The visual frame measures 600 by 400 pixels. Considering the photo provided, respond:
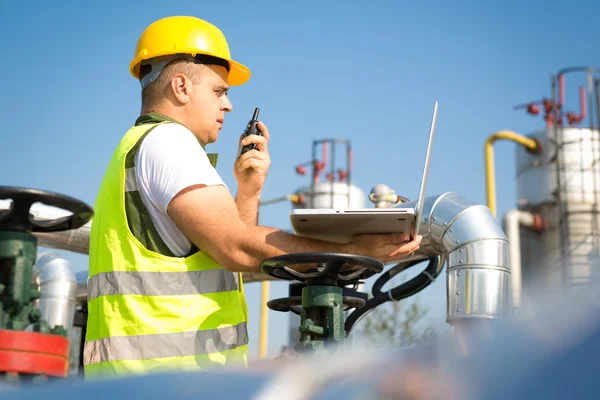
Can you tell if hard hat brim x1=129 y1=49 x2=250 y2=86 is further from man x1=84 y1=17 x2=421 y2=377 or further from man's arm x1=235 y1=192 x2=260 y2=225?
man's arm x1=235 y1=192 x2=260 y2=225

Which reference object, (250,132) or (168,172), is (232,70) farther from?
(168,172)

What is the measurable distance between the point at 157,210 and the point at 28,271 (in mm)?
595

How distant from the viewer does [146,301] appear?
2.44 metres

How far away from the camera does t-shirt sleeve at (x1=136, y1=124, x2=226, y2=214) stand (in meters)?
2.43

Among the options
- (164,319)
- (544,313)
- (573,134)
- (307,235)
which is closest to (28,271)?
(164,319)

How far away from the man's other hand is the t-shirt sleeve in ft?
1.00

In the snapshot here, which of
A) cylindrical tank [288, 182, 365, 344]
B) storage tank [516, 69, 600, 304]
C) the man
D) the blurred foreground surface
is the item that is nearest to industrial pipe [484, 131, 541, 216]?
storage tank [516, 69, 600, 304]

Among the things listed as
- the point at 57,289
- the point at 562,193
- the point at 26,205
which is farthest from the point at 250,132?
the point at 562,193

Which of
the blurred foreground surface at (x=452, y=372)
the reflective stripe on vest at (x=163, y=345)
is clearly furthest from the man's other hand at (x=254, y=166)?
the blurred foreground surface at (x=452, y=372)

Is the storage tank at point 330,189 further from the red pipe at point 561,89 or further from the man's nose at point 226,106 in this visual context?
the man's nose at point 226,106

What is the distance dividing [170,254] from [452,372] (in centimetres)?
183

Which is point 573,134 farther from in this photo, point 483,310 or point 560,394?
point 560,394

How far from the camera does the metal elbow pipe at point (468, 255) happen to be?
5.20 metres

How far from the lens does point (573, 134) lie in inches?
610
